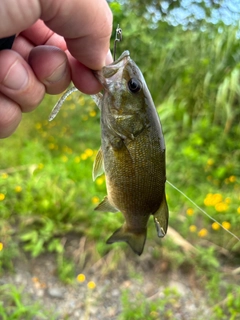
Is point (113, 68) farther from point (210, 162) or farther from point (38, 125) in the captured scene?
point (38, 125)

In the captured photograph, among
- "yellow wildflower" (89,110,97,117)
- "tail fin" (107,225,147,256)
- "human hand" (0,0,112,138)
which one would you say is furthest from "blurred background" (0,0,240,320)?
"human hand" (0,0,112,138)

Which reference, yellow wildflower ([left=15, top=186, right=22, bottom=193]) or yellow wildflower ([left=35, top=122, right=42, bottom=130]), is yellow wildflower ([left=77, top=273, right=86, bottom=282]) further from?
yellow wildflower ([left=35, top=122, right=42, bottom=130])

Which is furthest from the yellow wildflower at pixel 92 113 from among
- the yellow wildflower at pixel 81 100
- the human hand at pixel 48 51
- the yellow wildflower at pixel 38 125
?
the human hand at pixel 48 51

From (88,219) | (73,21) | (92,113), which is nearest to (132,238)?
(73,21)

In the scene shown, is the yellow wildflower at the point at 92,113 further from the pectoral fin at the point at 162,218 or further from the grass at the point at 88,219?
the pectoral fin at the point at 162,218

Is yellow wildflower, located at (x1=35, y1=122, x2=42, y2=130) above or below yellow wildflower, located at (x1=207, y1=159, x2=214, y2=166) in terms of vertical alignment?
above

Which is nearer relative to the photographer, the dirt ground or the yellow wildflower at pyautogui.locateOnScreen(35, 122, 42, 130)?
the dirt ground
